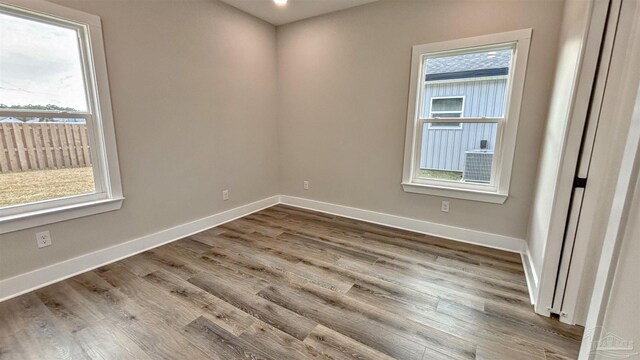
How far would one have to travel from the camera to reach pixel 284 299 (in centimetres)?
194

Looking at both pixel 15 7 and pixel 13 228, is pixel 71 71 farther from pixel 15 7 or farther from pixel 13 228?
pixel 13 228

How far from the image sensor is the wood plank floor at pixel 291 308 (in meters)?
1.51

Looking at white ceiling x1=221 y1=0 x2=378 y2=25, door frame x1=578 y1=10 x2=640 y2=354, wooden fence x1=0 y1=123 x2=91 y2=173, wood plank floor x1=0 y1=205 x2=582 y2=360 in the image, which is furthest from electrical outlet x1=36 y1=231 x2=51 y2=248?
door frame x1=578 y1=10 x2=640 y2=354

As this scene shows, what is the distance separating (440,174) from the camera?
3105 millimetres

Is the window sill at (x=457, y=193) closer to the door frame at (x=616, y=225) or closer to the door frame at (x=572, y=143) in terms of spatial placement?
the door frame at (x=572, y=143)

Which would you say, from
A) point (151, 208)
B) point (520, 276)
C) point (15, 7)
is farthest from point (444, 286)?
point (15, 7)

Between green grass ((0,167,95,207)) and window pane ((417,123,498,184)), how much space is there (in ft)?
11.0

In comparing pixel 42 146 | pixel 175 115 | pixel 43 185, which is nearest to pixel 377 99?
pixel 175 115

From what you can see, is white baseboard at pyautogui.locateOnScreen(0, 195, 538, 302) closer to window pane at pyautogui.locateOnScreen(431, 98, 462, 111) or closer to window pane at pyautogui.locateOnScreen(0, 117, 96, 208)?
window pane at pyautogui.locateOnScreen(0, 117, 96, 208)

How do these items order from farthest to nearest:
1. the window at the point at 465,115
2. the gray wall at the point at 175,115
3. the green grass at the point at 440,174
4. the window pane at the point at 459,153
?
the green grass at the point at 440,174, the window pane at the point at 459,153, the window at the point at 465,115, the gray wall at the point at 175,115

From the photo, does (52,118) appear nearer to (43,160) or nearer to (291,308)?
(43,160)

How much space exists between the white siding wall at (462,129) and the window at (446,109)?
0.13 ft

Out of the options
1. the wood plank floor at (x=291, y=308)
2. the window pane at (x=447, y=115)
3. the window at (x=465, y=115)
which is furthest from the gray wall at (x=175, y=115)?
the window pane at (x=447, y=115)

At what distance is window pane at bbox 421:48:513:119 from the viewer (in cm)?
263
